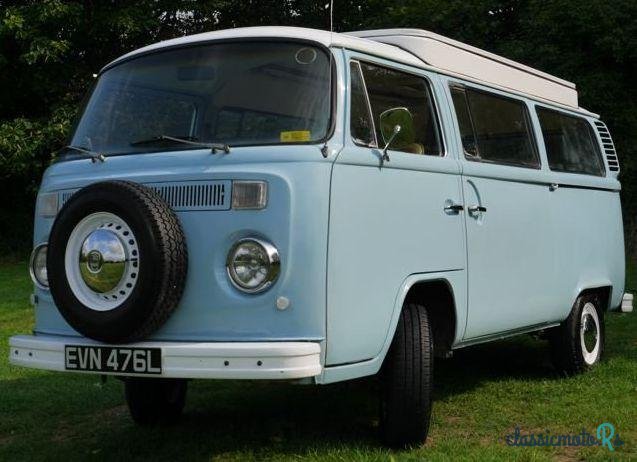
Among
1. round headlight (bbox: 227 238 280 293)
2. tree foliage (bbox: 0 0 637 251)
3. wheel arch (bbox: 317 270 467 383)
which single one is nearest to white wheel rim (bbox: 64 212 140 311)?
round headlight (bbox: 227 238 280 293)

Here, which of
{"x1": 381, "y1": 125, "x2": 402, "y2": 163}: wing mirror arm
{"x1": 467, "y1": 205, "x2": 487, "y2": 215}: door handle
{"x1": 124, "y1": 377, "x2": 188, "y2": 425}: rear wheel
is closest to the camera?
{"x1": 381, "y1": 125, "x2": 402, "y2": 163}: wing mirror arm

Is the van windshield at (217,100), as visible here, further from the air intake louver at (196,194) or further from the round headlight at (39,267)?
the round headlight at (39,267)

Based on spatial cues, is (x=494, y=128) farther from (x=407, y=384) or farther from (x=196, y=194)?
(x=196, y=194)

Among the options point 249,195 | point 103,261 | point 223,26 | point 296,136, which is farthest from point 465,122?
point 223,26

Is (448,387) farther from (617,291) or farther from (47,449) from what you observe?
(47,449)

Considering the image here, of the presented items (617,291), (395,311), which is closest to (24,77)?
(617,291)

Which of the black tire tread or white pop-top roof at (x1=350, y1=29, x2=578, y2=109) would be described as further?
white pop-top roof at (x1=350, y1=29, x2=578, y2=109)

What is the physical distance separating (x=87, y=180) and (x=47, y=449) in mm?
1728

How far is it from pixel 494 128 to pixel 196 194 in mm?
2513

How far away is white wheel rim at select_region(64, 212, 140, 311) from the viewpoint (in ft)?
13.2

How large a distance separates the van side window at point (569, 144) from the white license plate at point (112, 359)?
3.78m

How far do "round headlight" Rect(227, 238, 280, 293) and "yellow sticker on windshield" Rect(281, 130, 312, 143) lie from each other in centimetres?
55

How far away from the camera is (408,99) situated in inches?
196

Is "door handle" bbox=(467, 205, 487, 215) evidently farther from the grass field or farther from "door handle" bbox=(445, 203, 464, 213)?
the grass field
